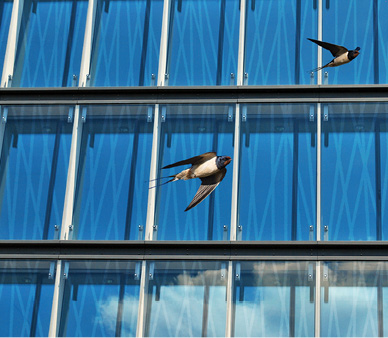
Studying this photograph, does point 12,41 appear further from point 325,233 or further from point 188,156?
point 325,233

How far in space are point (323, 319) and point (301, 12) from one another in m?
7.08

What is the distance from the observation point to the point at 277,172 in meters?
26.1

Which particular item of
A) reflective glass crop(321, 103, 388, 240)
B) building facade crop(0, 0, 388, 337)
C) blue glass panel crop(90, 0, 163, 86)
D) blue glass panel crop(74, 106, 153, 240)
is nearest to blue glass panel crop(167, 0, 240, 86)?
building facade crop(0, 0, 388, 337)

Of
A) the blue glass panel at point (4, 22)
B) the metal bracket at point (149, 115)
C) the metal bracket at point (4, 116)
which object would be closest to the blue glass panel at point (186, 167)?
the metal bracket at point (149, 115)

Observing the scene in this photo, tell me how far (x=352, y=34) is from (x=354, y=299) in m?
6.05

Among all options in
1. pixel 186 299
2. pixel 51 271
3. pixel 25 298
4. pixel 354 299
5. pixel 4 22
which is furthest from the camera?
pixel 4 22

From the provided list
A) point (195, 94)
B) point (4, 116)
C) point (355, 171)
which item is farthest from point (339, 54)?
point (4, 116)

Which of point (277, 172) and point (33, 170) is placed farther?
point (33, 170)

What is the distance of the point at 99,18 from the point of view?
91.9 ft

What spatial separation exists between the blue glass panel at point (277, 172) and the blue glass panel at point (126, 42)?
2.50 metres

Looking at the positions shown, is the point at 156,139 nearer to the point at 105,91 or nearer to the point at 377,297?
the point at 105,91

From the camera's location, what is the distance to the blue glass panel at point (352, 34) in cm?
2700

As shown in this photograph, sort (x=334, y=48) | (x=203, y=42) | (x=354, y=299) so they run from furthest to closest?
(x=203, y=42) → (x=334, y=48) → (x=354, y=299)

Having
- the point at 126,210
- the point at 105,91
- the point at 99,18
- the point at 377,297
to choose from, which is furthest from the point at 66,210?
the point at 377,297
